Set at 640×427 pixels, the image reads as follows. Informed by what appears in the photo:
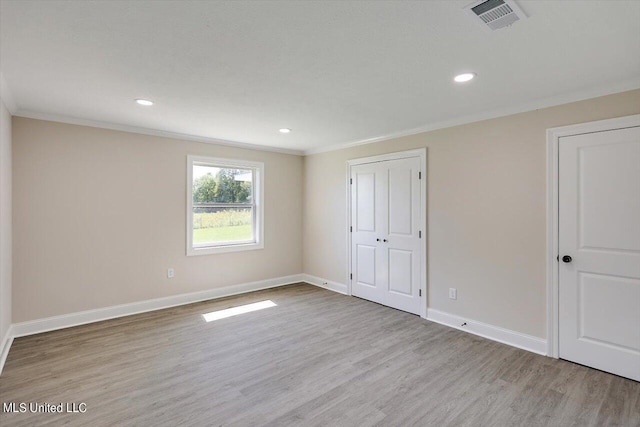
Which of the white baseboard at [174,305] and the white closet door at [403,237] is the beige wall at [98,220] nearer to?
the white baseboard at [174,305]

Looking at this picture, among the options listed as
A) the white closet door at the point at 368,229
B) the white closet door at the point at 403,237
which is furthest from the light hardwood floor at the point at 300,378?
the white closet door at the point at 368,229

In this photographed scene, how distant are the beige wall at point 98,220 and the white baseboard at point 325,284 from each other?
4.68 ft

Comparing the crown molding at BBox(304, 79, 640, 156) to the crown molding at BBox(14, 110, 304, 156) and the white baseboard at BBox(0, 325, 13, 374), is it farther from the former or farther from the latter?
the white baseboard at BBox(0, 325, 13, 374)

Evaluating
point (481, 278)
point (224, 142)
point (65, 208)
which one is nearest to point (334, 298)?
point (481, 278)

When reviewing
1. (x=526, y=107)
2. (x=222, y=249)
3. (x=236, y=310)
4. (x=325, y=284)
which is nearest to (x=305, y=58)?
(x=526, y=107)

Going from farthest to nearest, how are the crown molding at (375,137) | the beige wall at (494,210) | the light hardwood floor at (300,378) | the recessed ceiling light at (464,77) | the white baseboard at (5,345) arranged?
the beige wall at (494,210) → the white baseboard at (5,345) → the crown molding at (375,137) → the recessed ceiling light at (464,77) → the light hardwood floor at (300,378)

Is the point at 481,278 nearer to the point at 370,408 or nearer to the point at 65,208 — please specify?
the point at 370,408

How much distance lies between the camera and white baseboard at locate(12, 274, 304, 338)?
11.3 feet

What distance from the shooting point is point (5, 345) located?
9.85 feet

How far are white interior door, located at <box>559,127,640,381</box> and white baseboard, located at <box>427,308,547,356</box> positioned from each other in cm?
20

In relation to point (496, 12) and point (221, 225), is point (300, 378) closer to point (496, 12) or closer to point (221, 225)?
point (496, 12)

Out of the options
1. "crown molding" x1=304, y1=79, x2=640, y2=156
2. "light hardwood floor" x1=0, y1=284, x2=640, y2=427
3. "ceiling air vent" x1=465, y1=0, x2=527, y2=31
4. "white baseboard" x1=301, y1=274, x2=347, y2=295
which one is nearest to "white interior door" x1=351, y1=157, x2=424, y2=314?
"white baseboard" x1=301, y1=274, x2=347, y2=295

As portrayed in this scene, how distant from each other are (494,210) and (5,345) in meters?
5.06

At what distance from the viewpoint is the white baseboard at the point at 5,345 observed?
9.20 feet
